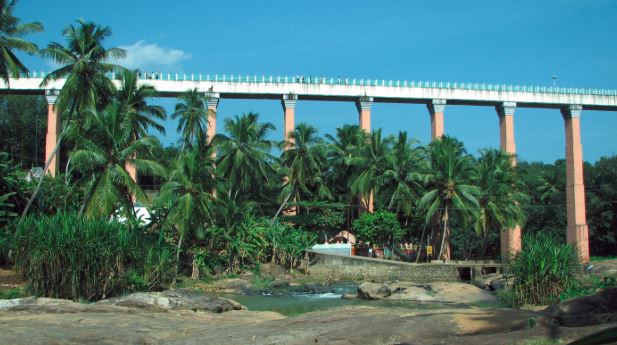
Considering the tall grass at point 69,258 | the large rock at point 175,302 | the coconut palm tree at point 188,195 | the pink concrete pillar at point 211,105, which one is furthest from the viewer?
the pink concrete pillar at point 211,105

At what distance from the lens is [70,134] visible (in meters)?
29.5

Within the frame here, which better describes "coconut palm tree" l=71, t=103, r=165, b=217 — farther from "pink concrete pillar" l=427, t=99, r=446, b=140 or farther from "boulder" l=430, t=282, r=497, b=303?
"pink concrete pillar" l=427, t=99, r=446, b=140

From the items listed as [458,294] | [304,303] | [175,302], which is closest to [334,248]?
[304,303]

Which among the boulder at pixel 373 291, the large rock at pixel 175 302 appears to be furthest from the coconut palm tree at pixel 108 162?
the boulder at pixel 373 291

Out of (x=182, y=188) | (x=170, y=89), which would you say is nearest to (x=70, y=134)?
(x=182, y=188)

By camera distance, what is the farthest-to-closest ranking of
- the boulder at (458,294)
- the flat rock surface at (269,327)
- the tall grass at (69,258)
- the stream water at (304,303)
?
the boulder at (458,294)
the stream water at (304,303)
the tall grass at (69,258)
the flat rock surface at (269,327)

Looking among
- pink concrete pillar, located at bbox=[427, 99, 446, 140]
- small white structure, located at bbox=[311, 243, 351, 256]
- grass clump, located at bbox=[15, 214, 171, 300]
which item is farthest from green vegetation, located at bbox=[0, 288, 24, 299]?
pink concrete pillar, located at bbox=[427, 99, 446, 140]

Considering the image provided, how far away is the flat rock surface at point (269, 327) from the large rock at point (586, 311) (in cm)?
43

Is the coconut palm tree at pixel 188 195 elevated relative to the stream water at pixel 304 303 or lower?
elevated

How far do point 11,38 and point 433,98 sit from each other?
29800 millimetres

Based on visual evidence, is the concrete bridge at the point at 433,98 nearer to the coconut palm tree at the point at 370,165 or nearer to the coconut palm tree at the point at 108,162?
the coconut palm tree at the point at 370,165

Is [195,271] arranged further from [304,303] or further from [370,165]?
[370,165]

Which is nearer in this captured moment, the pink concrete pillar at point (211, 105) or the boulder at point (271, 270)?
the boulder at point (271, 270)

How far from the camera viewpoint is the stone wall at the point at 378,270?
115 ft
